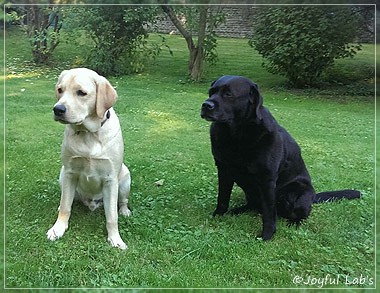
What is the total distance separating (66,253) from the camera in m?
2.28

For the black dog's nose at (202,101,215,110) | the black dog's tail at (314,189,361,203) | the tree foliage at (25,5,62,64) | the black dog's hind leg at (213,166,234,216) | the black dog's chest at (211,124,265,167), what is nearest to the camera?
the tree foliage at (25,5,62,64)

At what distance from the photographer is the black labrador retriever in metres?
2.41

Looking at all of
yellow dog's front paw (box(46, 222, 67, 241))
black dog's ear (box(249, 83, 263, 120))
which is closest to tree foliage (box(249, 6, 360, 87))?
black dog's ear (box(249, 83, 263, 120))

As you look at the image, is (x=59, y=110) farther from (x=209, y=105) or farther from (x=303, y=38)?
(x=303, y=38)

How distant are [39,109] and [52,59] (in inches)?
37.5

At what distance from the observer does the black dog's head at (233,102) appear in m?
2.38

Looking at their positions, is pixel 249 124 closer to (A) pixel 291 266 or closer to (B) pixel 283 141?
(B) pixel 283 141

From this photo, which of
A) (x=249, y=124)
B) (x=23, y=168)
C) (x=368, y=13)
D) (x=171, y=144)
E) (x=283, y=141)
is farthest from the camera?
(x=171, y=144)

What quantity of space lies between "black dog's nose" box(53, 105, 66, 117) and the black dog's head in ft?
2.26

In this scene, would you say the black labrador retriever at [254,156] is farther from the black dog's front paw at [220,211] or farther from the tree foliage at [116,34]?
the tree foliage at [116,34]

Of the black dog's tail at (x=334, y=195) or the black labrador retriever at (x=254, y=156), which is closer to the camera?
the black labrador retriever at (x=254, y=156)

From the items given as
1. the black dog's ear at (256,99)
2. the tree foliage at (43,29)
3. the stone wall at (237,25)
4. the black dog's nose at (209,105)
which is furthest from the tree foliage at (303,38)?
the tree foliage at (43,29)

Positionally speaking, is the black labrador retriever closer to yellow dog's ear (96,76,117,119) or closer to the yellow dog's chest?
yellow dog's ear (96,76,117,119)

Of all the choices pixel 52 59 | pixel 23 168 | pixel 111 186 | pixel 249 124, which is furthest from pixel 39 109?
pixel 249 124
